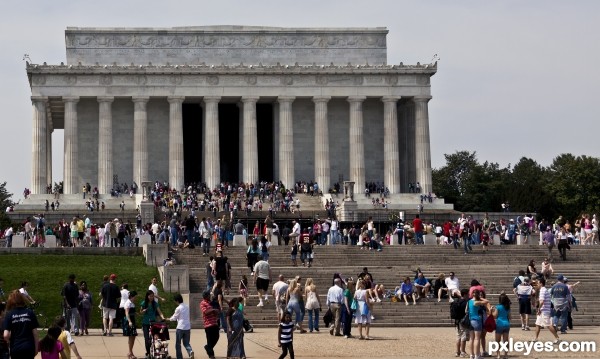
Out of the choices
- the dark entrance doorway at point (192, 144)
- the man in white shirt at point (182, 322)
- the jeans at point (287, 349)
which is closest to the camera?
the jeans at point (287, 349)

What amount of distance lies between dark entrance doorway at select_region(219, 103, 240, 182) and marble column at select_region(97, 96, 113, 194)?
463 inches

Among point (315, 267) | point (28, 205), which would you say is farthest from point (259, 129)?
point (315, 267)

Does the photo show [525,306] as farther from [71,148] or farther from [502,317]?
[71,148]

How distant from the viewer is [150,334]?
35312 millimetres

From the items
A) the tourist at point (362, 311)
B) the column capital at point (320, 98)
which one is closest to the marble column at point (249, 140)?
the column capital at point (320, 98)

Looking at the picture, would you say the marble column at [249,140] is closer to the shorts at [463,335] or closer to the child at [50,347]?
the shorts at [463,335]

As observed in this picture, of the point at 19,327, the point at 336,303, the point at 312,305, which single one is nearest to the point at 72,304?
the point at 312,305

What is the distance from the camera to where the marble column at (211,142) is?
3839 inches

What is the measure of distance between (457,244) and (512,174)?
72794 mm

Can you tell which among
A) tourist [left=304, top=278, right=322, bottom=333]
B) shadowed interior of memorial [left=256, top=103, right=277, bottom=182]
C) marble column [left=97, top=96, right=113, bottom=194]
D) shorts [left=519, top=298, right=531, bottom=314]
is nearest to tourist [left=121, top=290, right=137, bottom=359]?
tourist [left=304, top=278, right=322, bottom=333]

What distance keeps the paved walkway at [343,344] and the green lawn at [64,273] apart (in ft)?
15.0

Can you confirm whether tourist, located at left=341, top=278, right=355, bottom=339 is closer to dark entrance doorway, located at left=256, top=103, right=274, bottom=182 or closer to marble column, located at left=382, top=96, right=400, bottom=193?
marble column, located at left=382, top=96, right=400, bottom=193

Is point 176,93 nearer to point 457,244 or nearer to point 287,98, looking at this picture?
point 287,98

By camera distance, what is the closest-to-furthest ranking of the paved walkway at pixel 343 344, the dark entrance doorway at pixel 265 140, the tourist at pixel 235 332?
1. the tourist at pixel 235 332
2. the paved walkway at pixel 343 344
3. the dark entrance doorway at pixel 265 140
